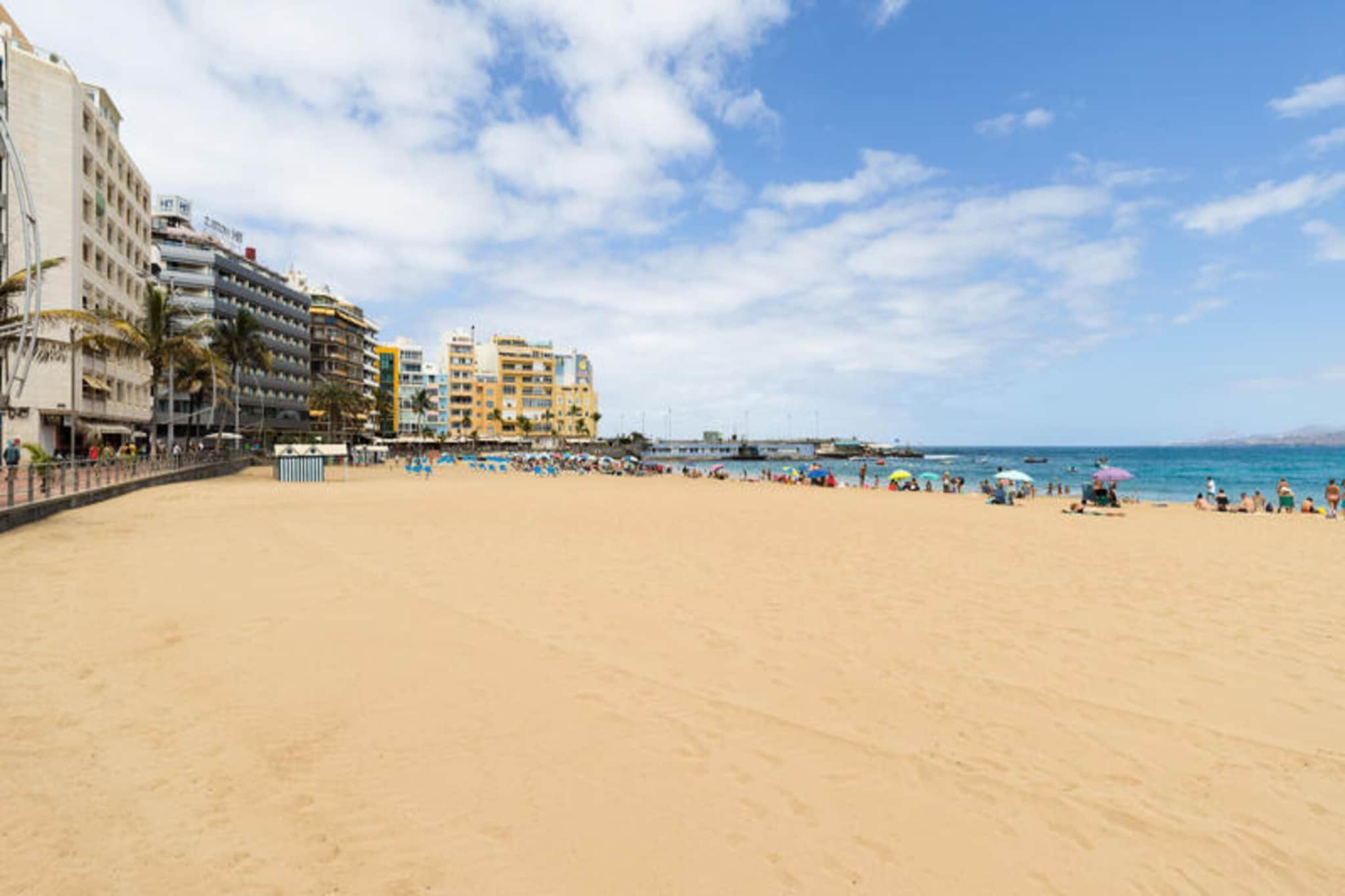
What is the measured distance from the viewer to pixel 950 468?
87.7m

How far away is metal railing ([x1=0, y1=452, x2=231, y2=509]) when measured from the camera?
1527cm

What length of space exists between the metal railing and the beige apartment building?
23.9 ft

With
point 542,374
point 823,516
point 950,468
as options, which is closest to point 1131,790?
point 823,516

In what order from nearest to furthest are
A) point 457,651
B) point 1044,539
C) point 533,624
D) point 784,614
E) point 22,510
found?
point 457,651, point 533,624, point 784,614, point 22,510, point 1044,539

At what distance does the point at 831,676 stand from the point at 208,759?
17.6ft

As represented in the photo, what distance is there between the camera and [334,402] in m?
72.0

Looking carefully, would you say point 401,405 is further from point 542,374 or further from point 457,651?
point 457,651

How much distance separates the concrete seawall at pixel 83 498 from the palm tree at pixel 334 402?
129 ft

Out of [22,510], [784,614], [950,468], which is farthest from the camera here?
[950,468]

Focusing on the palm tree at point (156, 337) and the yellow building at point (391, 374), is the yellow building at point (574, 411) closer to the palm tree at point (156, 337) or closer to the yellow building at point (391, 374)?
the yellow building at point (391, 374)

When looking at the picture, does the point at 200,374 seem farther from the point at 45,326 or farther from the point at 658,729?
the point at 658,729

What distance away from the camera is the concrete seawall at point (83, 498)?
47.1 feet

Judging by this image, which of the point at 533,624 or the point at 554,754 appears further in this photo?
the point at 533,624

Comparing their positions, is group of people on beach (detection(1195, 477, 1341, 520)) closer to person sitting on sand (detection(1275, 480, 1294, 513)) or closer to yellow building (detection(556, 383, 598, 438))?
person sitting on sand (detection(1275, 480, 1294, 513))
